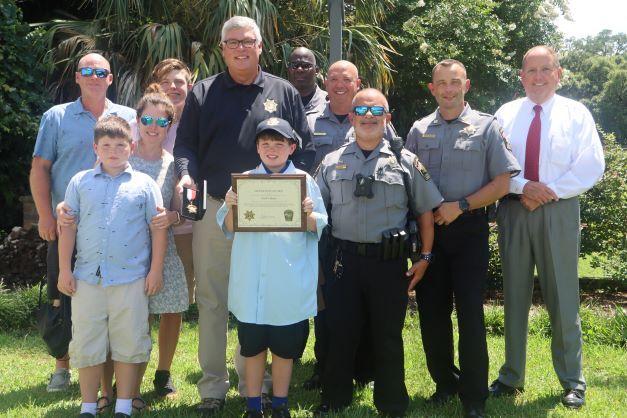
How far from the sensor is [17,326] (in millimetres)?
6871

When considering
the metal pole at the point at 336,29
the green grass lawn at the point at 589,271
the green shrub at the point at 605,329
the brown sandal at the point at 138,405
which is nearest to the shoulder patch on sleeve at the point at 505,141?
the metal pole at the point at 336,29

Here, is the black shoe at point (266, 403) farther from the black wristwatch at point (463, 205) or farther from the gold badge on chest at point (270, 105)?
the gold badge on chest at point (270, 105)

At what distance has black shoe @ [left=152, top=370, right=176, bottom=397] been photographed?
4.74 meters

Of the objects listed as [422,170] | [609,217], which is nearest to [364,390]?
[422,170]

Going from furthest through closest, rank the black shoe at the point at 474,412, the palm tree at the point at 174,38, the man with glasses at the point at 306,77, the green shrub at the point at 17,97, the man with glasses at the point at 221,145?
the palm tree at the point at 174,38 < the green shrub at the point at 17,97 < the man with glasses at the point at 306,77 < the man with glasses at the point at 221,145 < the black shoe at the point at 474,412

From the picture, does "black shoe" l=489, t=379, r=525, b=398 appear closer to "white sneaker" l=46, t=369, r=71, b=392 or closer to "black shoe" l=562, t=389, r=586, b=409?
"black shoe" l=562, t=389, r=586, b=409

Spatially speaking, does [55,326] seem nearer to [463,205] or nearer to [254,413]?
[254,413]

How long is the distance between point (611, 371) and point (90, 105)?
14.9 feet

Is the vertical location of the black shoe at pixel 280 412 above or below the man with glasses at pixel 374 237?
below

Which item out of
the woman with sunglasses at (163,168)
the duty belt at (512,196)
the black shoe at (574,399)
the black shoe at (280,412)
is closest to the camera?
the black shoe at (280,412)

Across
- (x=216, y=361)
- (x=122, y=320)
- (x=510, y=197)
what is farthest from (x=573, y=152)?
(x=122, y=320)

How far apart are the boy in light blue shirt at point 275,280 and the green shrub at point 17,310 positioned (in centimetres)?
381

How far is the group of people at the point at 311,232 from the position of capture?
3.94m

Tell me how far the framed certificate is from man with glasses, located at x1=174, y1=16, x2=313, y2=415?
0.46m
